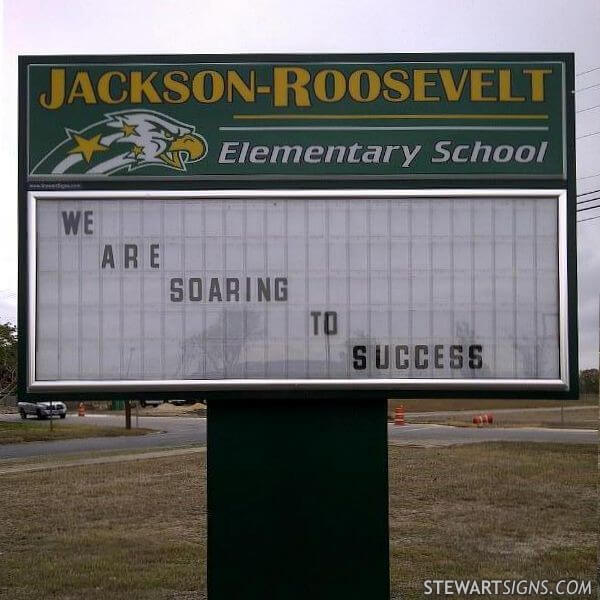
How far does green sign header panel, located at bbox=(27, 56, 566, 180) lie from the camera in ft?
17.0

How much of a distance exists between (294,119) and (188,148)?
30.8 inches

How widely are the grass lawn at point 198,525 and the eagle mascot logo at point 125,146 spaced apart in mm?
3863

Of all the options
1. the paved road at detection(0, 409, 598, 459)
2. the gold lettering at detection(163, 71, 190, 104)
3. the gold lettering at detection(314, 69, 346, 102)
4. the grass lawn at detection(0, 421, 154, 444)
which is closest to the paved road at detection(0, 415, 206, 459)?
the paved road at detection(0, 409, 598, 459)

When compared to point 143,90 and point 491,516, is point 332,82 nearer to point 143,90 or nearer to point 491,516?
point 143,90

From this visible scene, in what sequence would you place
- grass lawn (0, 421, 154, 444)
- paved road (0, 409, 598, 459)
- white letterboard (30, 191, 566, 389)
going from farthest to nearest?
grass lawn (0, 421, 154, 444) < paved road (0, 409, 598, 459) < white letterboard (30, 191, 566, 389)

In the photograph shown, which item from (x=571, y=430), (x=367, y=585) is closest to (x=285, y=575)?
(x=367, y=585)

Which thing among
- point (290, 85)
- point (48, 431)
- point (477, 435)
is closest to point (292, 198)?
point (290, 85)

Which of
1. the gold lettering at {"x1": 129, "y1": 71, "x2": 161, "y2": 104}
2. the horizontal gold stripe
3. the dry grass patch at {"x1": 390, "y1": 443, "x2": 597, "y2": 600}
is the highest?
the gold lettering at {"x1": 129, "y1": 71, "x2": 161, "y2": 104}

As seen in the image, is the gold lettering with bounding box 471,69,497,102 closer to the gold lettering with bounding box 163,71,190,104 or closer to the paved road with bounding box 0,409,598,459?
the gold lettering with bounding box 163,71,190,104

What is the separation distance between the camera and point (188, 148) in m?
5.17

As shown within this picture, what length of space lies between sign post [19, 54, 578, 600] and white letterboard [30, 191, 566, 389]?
0.01 metres

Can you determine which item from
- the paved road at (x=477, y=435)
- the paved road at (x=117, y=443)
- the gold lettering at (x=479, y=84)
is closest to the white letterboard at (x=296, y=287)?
the gold lettering at (x=479, y=84)

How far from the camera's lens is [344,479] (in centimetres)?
516

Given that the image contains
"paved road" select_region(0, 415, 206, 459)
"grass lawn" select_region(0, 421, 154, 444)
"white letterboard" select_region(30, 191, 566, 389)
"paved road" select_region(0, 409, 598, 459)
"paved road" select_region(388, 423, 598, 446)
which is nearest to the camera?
"white letterboard" select_region(30, 191, 566, 389)
